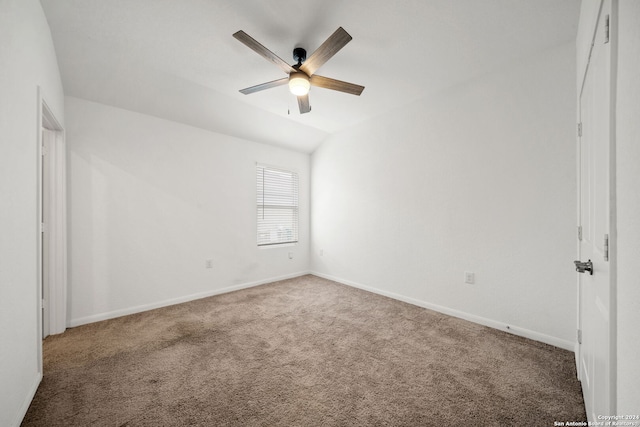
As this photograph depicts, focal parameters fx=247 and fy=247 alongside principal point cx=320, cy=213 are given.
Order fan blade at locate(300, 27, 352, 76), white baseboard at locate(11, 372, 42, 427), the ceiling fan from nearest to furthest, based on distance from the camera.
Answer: white baseboard at locate(11, 372, 42, 427) → fan blade at locate(300, 27, 352, 76) → the ceiling fan

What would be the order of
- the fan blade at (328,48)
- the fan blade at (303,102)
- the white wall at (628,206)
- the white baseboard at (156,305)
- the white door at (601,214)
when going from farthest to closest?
the white baseboard at (156,305)
the fan blade at (303,102)
the fan blade at (328,48)
the white door at (601,214)
the white wall at (628,206)

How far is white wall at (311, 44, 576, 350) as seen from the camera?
2.22m

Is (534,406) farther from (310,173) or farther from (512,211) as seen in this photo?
(310,173)

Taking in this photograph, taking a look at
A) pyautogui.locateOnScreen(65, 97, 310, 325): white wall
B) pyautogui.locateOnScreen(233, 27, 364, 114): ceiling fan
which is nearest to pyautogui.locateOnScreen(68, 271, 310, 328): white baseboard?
pyautogui.locateOnScreen(65, 97, 310, 325): white wall

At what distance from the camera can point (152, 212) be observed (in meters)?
3.19

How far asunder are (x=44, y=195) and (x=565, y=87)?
16.4ft

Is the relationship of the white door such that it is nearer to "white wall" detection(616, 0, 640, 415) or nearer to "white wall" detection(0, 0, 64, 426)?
"white wall" detection(616, 0, 640, 415)

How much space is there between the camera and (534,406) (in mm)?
1544

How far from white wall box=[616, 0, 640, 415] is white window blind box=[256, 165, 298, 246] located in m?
4.01

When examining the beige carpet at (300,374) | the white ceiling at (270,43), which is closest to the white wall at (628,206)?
the beige carpet at (300,374)

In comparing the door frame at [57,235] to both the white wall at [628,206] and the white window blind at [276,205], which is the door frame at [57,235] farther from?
the white wall at [628,206]

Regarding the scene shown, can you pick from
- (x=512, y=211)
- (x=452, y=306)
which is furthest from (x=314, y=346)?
(x=512, y=211)

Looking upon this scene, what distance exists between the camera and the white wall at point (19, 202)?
130 centimetres

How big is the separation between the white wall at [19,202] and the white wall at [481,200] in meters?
3.46
